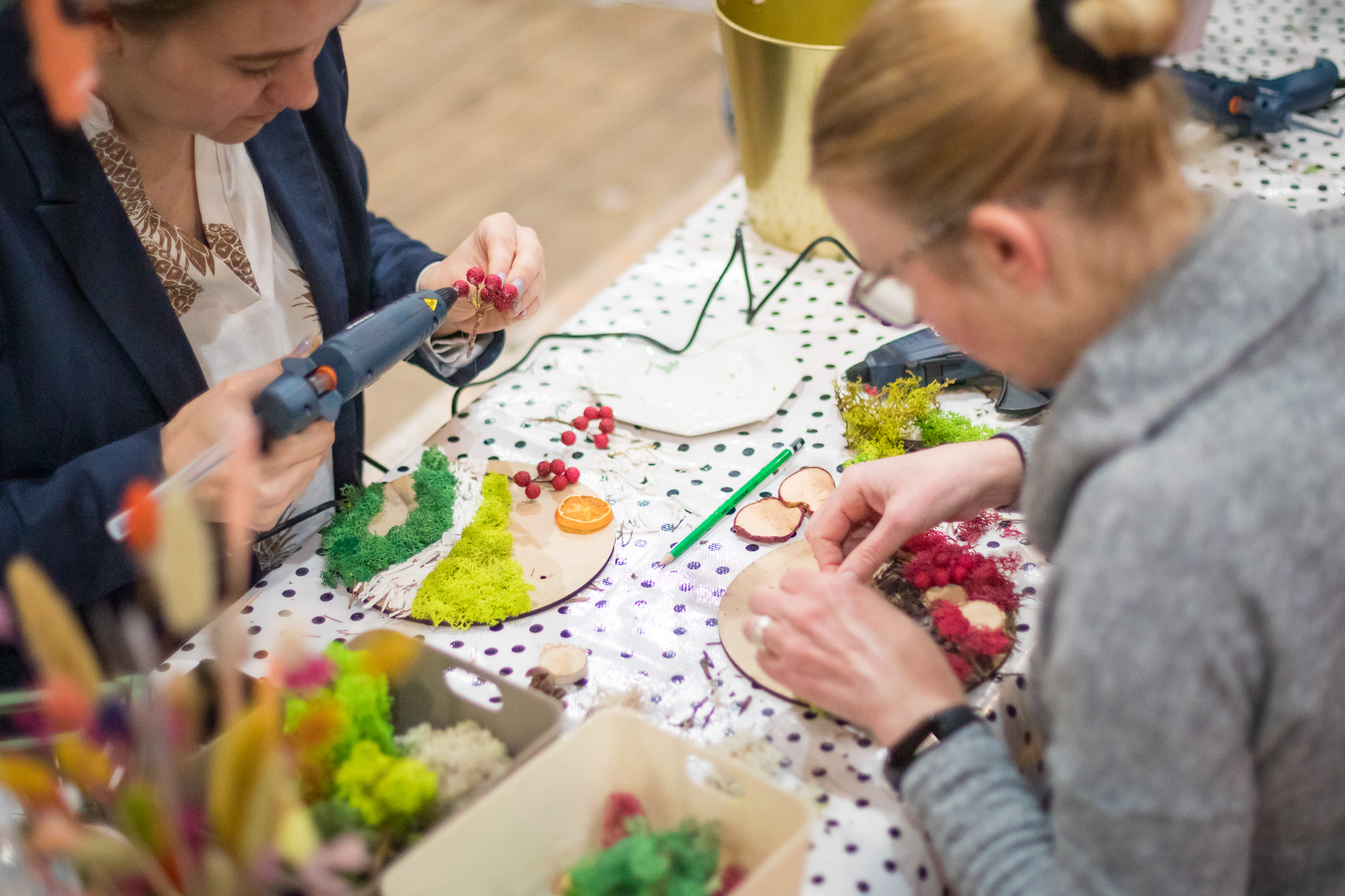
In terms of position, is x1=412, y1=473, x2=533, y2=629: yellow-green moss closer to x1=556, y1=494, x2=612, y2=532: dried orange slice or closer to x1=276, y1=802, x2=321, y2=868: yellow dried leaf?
x1=556, y1=494, x2=612, y2=532: dried orange slice

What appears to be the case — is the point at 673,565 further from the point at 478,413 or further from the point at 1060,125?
the point at 1060,125

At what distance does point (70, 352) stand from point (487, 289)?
1.43 feet

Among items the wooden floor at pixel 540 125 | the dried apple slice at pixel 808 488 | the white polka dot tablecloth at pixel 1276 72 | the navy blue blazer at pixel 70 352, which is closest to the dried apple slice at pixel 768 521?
the dried apple slice at pixel 808 488

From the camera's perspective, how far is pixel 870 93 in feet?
2.17

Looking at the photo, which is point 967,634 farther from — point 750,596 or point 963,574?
point 750,596

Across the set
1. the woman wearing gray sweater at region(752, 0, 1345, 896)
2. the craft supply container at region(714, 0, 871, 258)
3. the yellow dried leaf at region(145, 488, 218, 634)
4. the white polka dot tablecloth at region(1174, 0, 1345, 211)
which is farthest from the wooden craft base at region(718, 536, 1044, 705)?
the white polka dot tablecloth at region(1174, 0, 1345, 211)

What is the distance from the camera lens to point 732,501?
113 centimetres

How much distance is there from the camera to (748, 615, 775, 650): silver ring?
0.88m

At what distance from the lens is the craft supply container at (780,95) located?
146cm

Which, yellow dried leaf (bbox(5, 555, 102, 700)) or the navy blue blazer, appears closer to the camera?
yellow dried leaf (bbox(5, 555, 102, 700))

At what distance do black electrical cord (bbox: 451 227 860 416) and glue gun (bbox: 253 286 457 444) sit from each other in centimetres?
28

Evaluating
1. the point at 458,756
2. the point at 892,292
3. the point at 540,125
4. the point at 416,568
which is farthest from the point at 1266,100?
the point at 540,125

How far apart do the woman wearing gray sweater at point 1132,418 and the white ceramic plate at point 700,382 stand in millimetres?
565

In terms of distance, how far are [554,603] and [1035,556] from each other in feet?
1.56
